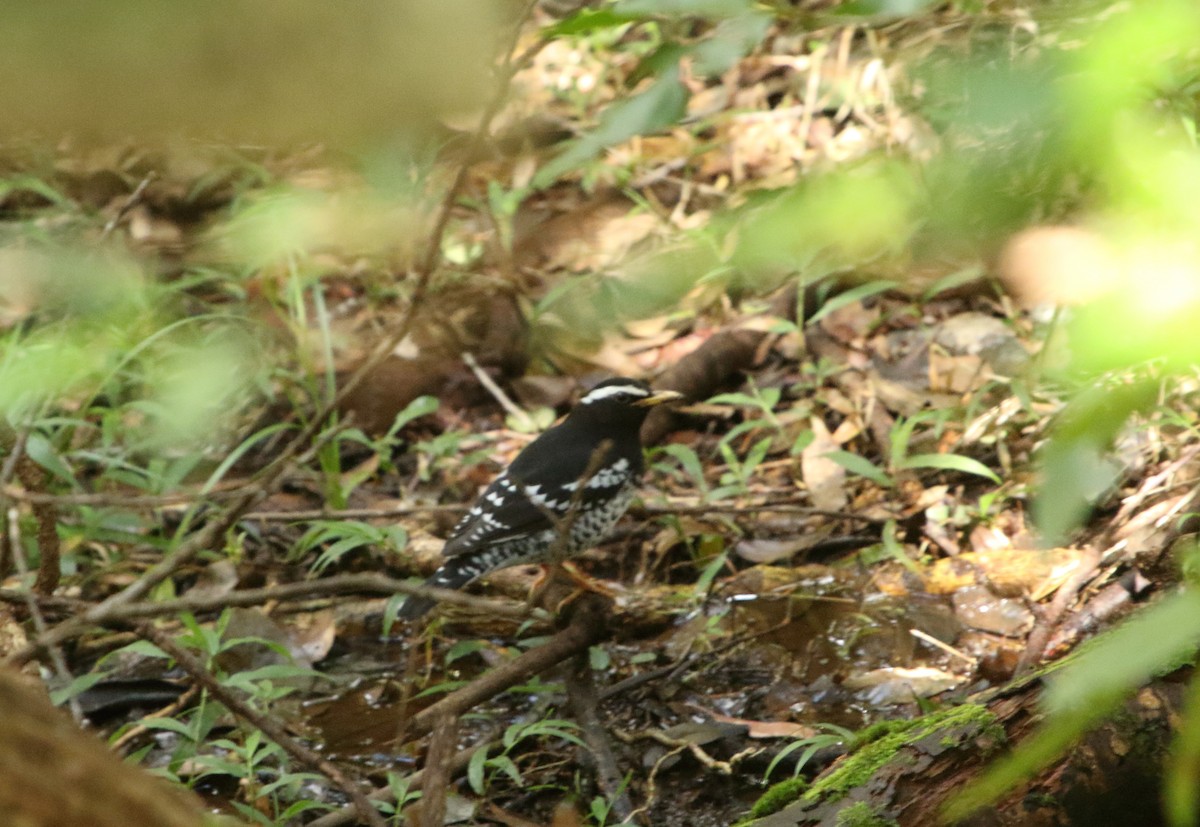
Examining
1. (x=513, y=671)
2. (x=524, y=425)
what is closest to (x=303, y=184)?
(x=524, y=425)

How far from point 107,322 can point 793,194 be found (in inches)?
62.4

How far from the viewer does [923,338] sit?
5.59 metres

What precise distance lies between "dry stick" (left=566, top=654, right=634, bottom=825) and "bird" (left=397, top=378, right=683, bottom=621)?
0.68 metres

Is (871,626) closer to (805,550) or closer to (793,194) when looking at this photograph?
(805,550)

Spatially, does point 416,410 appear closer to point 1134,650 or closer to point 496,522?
point 496,522

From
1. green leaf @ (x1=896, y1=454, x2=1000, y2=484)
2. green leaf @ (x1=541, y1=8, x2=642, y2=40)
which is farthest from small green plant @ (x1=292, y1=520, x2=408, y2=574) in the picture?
green leaf @ (x1=541, y1=8, x2=642, y2=40)

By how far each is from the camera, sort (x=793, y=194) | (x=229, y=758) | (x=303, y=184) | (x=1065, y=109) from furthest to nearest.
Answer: (x=303, y=184)
(x=229, y=758)
(x=793, y=194)
(x=1065, y=109)

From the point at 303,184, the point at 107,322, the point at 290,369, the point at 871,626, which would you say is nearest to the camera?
the point at 107,322

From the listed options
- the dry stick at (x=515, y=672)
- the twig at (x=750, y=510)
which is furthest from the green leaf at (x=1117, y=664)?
the twig at (x=750, y=510)

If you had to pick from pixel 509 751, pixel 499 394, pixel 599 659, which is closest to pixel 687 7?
pixel 509 751

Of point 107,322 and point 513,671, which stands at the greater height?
point 107,322

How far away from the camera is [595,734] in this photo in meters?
3.37

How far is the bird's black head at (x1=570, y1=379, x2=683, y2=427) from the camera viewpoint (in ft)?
16.1

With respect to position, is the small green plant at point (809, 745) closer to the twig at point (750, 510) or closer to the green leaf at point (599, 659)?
the green leaf at point (599, 659)
